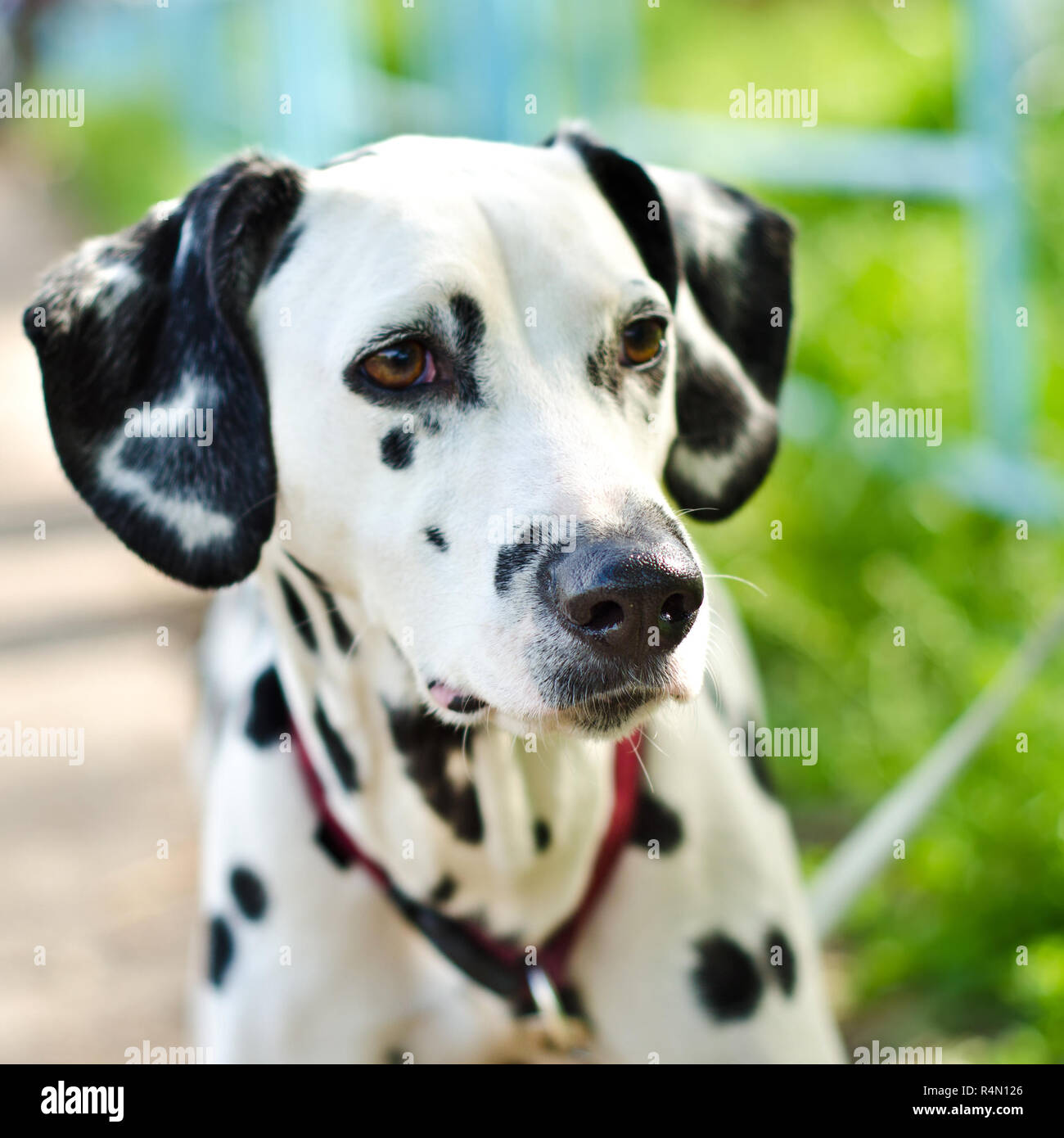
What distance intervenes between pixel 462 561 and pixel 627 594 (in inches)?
10.3

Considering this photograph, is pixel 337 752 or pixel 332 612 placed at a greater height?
pixel 332 612

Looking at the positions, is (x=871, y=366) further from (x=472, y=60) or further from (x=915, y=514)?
(x=472, y=60)

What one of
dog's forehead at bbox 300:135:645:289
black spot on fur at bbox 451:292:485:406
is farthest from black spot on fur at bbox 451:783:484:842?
dog's forehead at bbox 300:135:645:289

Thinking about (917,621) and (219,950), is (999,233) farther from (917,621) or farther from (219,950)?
→ (219,950)

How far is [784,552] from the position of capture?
4.86 m

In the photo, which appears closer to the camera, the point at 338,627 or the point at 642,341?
the point at 642,341

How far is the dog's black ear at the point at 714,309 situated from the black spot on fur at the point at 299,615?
26.6 inches

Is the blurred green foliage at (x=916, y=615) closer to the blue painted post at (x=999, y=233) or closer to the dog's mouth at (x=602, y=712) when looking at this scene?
the blue painted post at (x=999, y=233)

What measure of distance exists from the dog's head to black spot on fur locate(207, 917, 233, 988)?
64 centimetres

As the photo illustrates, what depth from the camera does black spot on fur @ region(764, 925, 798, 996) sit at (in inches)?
91.4

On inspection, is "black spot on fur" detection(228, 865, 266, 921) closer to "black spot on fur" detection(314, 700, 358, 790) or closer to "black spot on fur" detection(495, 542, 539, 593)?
"black spot on fur" detection(314, 700, 358, 790)

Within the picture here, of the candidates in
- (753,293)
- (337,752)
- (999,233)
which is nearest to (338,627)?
(337,752)

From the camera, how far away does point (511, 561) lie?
186 centimetres
